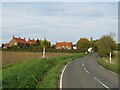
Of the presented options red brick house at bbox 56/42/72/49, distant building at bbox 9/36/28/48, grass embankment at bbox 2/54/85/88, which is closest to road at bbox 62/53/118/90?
grass embankment at bbox 2/54/85/88

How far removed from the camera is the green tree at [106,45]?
72875 millimetres

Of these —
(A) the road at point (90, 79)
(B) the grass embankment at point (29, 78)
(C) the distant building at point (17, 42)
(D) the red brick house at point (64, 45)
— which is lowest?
(A) the road at point (90, 79)

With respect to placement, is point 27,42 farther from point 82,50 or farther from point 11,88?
point 11,88

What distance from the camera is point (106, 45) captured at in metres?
75.4

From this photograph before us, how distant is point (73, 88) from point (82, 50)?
Result: 110915 mm

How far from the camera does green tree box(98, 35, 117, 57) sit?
72.9 metres

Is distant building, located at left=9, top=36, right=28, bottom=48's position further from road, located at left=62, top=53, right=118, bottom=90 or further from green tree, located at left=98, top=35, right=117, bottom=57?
road, located at left=62, top=53, right=118, bottom=90

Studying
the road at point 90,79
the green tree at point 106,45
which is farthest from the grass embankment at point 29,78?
the green tree at point 106,45

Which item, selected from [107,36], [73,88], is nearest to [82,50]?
[107,36]

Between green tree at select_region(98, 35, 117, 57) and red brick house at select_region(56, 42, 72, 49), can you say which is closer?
green tree at select_region(98, 35, 117, 57)

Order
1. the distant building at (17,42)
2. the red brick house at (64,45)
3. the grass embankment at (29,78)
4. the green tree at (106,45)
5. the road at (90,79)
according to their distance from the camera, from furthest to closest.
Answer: the red brick house at (64,45), the distant building at (17,42), the green tree at (106,45), the road at (90,79), the grass embankment at (29,78)

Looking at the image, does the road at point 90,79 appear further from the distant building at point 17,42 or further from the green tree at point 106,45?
the distant building at point 17,42

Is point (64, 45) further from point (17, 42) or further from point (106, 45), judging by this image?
point (106, 45)

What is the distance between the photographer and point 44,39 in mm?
62719
